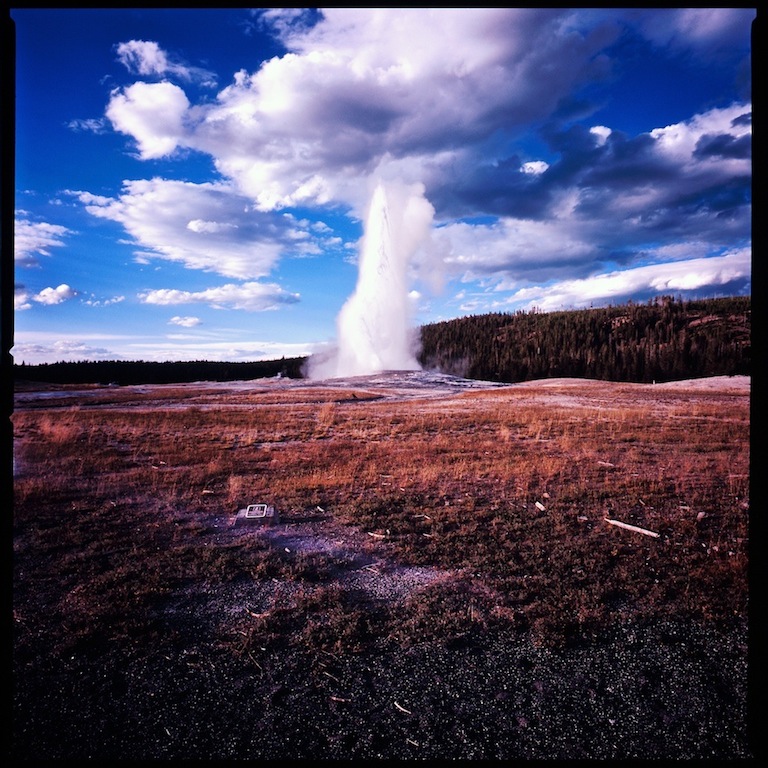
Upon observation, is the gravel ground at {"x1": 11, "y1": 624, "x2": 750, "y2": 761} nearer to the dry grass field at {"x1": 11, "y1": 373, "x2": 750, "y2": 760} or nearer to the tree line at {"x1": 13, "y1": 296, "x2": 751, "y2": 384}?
the dry grass field at {"x1": 11, "y1": 373, "x2": 750, "y2": 760}

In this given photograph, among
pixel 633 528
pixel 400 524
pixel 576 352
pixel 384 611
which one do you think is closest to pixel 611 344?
pixel 576 352

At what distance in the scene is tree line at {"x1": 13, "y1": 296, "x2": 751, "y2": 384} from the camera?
231 ft

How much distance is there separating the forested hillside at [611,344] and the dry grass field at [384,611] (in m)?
70.0

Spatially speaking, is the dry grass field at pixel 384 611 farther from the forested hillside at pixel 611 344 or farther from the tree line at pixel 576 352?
the forested hillside at pixel 611 344

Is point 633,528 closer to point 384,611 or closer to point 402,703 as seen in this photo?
point 384,611

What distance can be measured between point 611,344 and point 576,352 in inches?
348

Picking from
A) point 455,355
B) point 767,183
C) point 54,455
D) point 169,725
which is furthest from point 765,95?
point 455,355

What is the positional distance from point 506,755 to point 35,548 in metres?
7.56

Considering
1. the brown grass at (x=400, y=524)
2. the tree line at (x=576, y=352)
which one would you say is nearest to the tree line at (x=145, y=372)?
the tree line at (x=576, y=352)

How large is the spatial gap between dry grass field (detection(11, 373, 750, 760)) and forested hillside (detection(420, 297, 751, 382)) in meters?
70.0

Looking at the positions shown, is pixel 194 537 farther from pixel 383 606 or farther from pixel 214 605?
pixel 383 606

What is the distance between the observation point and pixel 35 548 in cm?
702

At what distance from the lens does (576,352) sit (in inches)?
3280

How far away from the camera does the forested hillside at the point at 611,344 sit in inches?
2785
